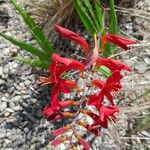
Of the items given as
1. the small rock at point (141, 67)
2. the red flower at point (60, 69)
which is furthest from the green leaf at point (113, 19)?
the red flower at point (60, 69)

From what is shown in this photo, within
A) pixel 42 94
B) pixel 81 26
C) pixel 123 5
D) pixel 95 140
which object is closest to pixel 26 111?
pixel 42 94

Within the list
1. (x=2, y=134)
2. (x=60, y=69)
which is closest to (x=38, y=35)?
(x=2, y=134)

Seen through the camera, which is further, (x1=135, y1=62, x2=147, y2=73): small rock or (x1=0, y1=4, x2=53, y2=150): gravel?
(x1=135, y1=62, x2=147, y2=73): small rock

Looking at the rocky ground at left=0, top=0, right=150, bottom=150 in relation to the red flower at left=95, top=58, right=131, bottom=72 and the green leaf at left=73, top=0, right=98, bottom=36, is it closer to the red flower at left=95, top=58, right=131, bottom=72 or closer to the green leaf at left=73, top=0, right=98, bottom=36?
the green leaf at left=73, top=0, right=98, bottom=36

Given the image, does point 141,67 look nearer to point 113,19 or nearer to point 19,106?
point 113,19

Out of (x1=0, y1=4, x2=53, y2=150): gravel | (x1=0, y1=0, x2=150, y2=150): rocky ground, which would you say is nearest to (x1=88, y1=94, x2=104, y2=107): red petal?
(x1=0, y1=0, x2=150, y2=150): rocky ground

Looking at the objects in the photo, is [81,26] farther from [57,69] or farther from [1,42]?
[57,69]

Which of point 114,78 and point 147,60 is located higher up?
point 114,78

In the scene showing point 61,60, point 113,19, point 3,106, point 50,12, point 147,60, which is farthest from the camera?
point 50,12

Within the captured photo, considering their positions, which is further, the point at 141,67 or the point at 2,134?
the point at 141,67
